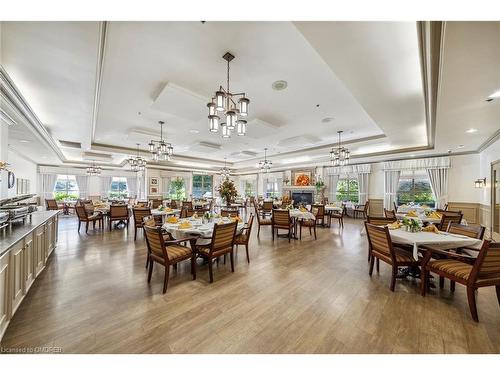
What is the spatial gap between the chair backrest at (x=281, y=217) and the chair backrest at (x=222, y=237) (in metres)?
2.23

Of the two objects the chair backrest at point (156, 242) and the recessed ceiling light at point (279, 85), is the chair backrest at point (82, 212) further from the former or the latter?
the recessed ceiling light at point (279, 85)

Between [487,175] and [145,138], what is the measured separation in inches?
414

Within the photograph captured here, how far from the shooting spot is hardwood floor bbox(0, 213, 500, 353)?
1699mm

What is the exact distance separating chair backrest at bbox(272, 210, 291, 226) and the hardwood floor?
5.66 feet

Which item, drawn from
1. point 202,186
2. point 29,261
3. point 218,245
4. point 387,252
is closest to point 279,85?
point 218,245

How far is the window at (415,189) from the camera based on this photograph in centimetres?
834

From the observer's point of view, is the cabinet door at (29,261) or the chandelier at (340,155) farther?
the chandelier at (340,155)

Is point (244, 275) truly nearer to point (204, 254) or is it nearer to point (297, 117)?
point (204, 254)

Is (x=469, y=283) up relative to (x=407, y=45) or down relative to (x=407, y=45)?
down

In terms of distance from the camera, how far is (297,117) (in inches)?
181

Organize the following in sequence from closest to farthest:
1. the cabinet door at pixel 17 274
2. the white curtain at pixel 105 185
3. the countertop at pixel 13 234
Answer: the countertop at pixel 13 234 → the cabinet door at pixel 17 274 → the white curtain at pixel 105 185

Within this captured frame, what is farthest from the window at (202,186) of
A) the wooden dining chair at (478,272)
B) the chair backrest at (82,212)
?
the wooden dining chair at (478,272)

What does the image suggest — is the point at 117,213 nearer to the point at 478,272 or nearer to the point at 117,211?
the point at 117,211

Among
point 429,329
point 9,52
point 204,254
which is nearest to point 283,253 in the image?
point 204,254
